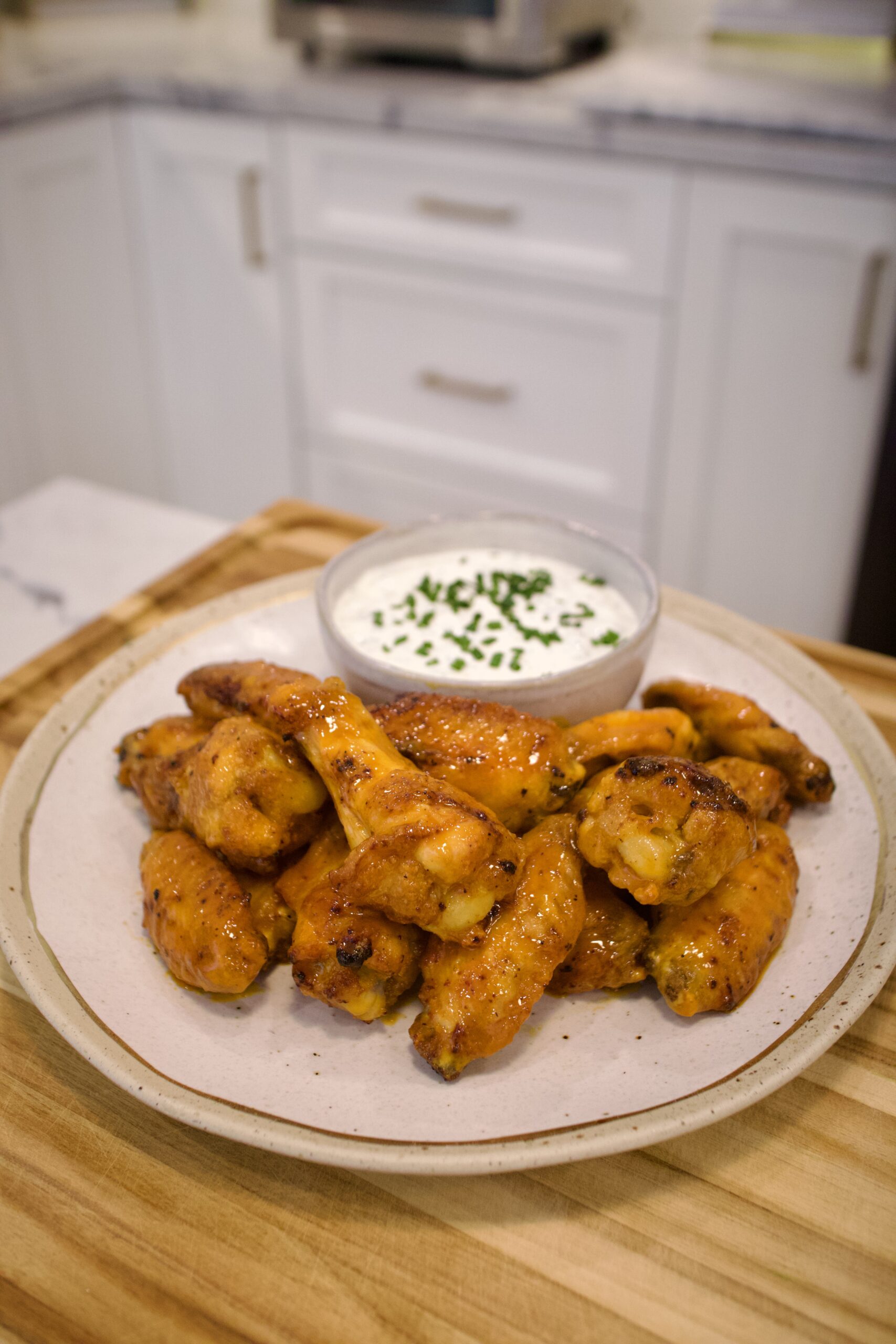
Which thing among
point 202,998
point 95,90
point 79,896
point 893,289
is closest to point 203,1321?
point 202,998

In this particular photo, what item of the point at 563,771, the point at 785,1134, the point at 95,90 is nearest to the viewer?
the point at 785,1134

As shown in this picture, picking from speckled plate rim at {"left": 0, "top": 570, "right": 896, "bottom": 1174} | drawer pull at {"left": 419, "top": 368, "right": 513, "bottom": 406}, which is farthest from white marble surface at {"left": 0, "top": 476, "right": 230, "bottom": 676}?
drawer pull at {"left": 419, "top": 368, "right": 513, "bottom": 406}

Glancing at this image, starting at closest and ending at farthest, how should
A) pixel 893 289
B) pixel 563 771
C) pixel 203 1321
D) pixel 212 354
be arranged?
pixel 203 1321 → pixel 563 771 → pixel 893 289 → pixel 212 354

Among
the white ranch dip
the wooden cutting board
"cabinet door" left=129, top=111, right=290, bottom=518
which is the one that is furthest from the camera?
"cabinet door" left=129, top=111, right=290, bottom=518

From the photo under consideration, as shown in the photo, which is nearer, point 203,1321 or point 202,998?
point 203,1321

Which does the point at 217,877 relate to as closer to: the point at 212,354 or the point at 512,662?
the point at 512,662

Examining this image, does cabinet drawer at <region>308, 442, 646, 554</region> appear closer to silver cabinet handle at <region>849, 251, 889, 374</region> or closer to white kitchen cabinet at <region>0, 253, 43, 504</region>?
silver cabinet handle at <region>849, 251, 889, 374</region>
